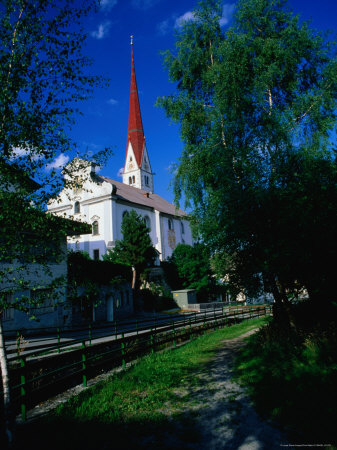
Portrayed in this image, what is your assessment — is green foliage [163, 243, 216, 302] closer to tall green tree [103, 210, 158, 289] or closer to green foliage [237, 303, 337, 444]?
tall green tree [103, 210, 158, 289]

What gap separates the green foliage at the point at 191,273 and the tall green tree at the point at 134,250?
8476 millimetres

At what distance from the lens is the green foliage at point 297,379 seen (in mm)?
4594

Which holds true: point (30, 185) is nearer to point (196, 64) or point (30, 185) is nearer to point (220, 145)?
point (220, 145)

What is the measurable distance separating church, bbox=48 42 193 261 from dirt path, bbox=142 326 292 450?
14995mm

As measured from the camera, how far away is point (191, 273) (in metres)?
37.2

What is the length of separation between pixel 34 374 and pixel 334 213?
9187 millimetres

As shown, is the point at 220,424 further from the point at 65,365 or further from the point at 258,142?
the point at 258,142

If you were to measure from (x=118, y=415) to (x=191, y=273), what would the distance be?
3233cm

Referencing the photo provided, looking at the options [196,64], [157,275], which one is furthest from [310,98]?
[157,275]

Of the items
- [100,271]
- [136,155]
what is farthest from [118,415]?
[136,155]

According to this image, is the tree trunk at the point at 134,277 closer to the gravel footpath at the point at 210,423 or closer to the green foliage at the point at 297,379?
the green foliage at the point at 297,379

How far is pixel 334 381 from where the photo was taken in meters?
5.57

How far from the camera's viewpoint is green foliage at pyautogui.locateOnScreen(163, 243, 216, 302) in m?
36.8

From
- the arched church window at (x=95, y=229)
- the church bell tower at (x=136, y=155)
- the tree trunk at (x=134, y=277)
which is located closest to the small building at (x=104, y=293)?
the tree trunk at (x=134, y=277)
